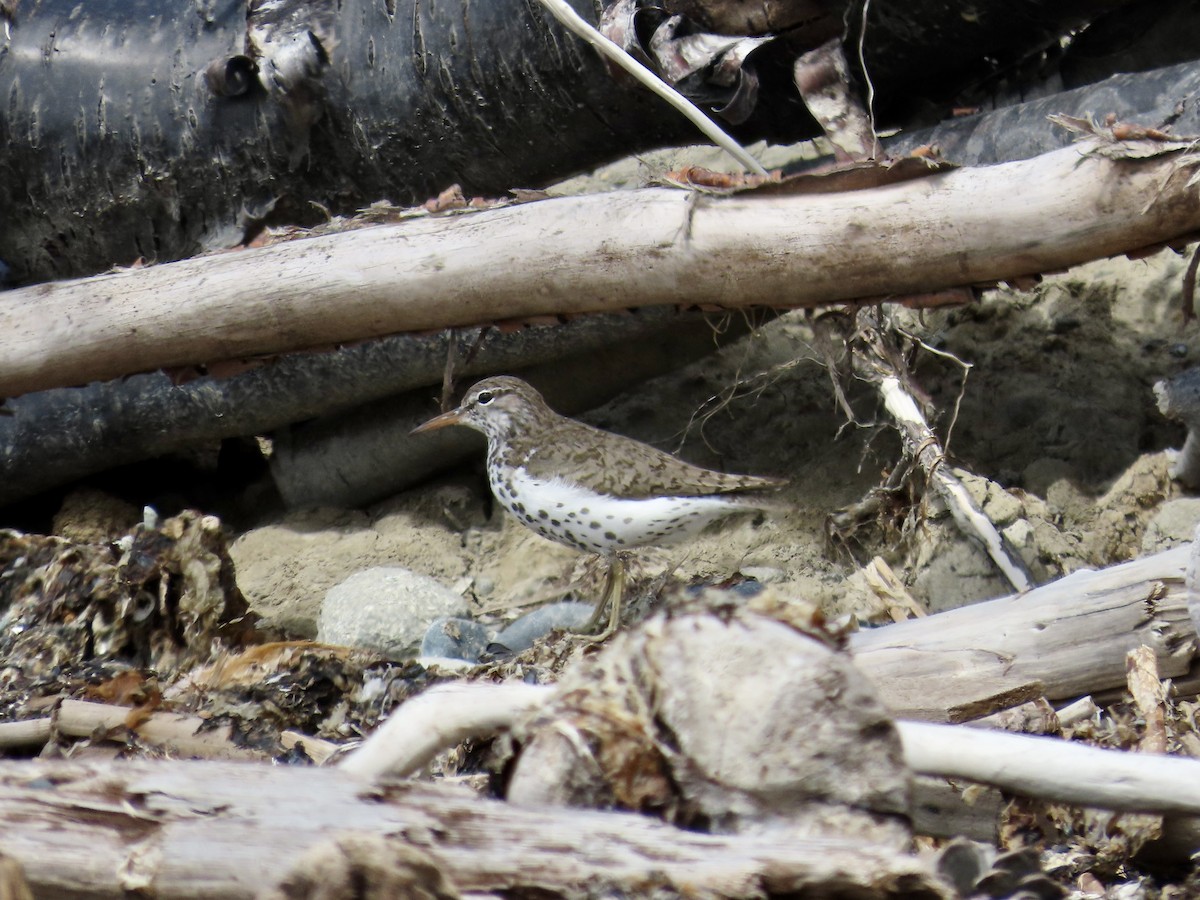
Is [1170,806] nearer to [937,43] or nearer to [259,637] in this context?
[259,637]

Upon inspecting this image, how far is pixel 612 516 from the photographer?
4328 mm

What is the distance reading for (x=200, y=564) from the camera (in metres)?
4.25

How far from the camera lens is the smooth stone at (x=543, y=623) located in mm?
4375

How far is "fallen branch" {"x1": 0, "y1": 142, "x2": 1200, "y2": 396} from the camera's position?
3400mm

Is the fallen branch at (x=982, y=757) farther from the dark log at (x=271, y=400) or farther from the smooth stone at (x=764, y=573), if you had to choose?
the dark log at (x=271, y=400)

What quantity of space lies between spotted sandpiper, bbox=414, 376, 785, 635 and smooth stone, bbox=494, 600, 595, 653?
0.46ft

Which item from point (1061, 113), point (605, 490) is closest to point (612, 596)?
point (605, 490)

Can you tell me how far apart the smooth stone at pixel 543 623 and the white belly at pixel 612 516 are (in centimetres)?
29

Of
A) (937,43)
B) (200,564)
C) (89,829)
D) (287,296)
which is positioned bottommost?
(200,564)

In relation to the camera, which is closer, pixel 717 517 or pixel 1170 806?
pixel 1170 806

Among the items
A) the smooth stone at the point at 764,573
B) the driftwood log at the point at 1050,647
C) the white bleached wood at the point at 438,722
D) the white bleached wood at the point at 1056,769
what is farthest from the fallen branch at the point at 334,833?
the smooth stone at the point at 764,573

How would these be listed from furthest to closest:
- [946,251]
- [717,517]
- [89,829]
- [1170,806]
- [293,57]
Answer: [293,57]
[717,517]
[946,251]
[1170,806]
[89,829]

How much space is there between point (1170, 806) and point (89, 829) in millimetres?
1544

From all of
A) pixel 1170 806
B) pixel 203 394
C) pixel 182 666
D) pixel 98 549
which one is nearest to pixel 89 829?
pixel 1170 806
